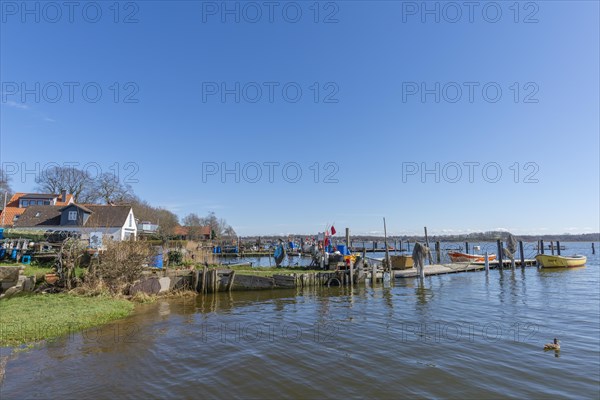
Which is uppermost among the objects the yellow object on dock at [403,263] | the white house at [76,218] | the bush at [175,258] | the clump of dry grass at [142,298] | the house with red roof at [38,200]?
the house with red roof at [38,200]

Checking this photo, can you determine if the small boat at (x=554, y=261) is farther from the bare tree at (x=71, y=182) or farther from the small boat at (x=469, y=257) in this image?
the bare tree at (x=71, y=182)

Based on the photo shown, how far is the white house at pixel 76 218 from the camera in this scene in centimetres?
4019

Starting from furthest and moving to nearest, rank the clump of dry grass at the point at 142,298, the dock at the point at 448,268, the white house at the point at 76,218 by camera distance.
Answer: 1. the white house at the point at 76,218
2. the dock at the point at 448,268
3. the clump of dry grass at the point at 142,298

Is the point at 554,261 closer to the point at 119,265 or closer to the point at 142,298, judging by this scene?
the point at 142,298

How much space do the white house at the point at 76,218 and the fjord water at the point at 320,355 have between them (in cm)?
2715

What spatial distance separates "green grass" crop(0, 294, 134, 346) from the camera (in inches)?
407

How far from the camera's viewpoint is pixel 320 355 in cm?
1047

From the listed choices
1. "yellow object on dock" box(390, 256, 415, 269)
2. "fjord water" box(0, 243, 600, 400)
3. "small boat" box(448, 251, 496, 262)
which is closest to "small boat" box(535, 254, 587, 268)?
"small boat" box(448, 251, 496, 262)

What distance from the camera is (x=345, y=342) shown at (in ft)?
38.8

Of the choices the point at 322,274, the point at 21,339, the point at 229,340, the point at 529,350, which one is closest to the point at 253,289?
the point at 322,274

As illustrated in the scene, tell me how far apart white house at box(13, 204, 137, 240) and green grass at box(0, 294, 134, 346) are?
2618 centimetres

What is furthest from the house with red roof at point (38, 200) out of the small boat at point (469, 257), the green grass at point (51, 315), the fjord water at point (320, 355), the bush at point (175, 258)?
the small boat at point (469, 257)

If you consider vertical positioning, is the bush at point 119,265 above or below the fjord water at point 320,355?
above

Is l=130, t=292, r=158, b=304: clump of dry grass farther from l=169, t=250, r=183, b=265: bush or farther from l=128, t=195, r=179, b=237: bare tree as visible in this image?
l=128, t=195, r=179, b=237: bare tree
